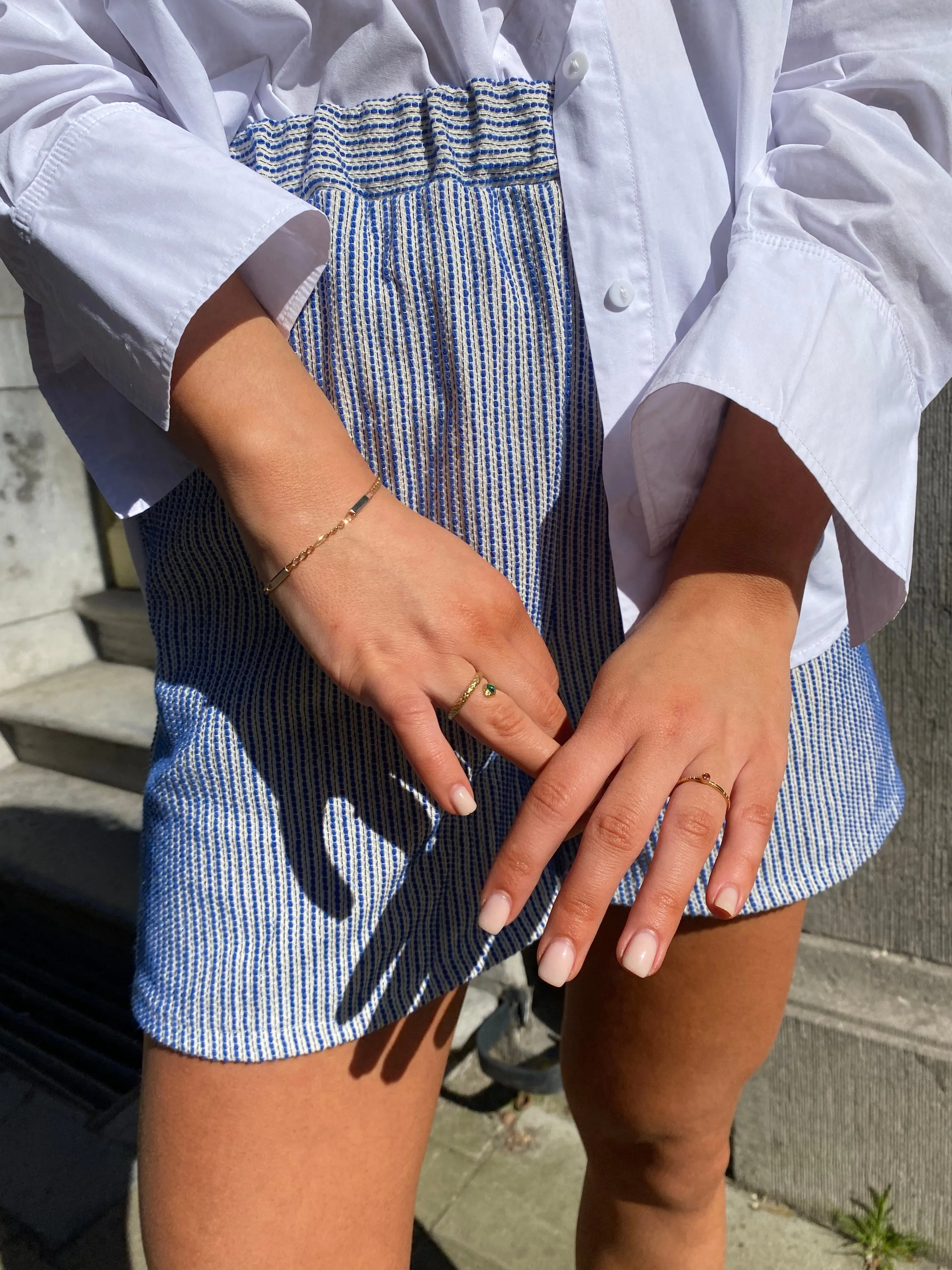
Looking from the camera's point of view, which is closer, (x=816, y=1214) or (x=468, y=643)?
(x=468, y=643)

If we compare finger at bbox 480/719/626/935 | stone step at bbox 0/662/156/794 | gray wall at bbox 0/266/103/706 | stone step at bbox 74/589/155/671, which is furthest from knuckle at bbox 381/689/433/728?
gray wall at bbox 0/266/103/706

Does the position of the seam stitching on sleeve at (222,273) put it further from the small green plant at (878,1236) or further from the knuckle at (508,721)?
the small green plant at (878,1236)

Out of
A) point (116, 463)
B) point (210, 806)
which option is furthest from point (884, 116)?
point (210, 806)

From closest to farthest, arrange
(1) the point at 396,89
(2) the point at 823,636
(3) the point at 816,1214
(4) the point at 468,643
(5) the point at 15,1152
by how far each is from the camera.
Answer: (4) the point at 468,643
(1) the point at 396,89
(2) the point at 823,636
(3) the point at 816,1214
(5) the point at 15,1152

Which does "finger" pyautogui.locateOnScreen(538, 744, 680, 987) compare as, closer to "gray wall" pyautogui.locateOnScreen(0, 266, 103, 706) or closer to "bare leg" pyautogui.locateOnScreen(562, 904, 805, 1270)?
"bare leg" pyautogui.locateOnScreen(562, 904, 805, 1270)

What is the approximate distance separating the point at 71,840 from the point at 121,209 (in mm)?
2740

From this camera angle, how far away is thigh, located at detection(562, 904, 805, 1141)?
3.62 ft

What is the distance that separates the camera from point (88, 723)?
10.7 ft

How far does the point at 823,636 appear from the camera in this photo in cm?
104

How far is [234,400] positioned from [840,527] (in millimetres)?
560

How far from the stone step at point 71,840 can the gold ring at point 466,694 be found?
88.2 inches

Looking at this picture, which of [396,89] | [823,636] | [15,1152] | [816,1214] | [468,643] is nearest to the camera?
[468,643]

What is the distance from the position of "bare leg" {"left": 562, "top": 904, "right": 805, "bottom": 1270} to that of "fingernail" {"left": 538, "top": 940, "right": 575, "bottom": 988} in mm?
431

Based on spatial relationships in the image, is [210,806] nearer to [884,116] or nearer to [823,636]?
[823,636]
